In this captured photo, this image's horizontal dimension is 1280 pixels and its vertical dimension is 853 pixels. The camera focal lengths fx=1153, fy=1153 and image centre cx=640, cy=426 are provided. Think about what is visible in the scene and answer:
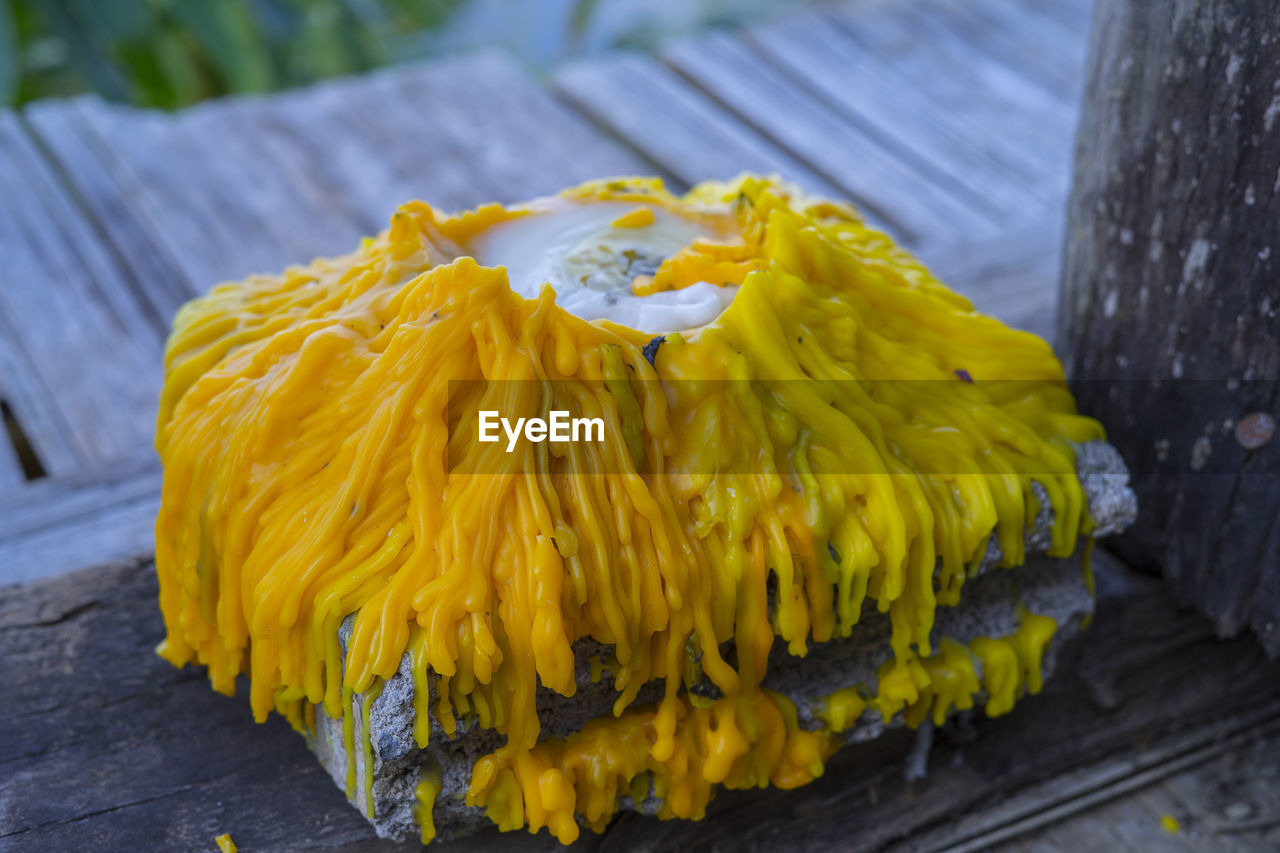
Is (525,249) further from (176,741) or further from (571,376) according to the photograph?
(176,741)

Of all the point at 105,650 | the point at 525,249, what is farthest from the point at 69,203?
the point at 525,249

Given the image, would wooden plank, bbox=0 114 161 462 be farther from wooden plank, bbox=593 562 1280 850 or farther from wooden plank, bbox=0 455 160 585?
wooden plank, bbox=593 562 1280 850

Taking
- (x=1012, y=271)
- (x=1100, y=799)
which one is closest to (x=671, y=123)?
(x=1012, y=271)

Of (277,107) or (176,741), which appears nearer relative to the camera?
(176,741)

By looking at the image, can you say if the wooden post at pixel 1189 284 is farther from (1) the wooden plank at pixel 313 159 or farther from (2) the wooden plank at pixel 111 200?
(2) the wooden plank at pixel 111 200

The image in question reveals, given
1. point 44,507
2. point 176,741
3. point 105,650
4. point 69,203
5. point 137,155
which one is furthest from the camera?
point 137,155

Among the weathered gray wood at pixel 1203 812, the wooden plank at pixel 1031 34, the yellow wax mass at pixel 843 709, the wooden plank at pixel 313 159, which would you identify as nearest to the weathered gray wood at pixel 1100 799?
the weathered gray wood at pixel 1203 812
